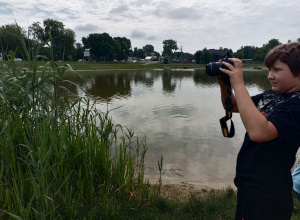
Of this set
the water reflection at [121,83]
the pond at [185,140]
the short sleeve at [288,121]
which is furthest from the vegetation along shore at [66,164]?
the water reflection at [121,83]

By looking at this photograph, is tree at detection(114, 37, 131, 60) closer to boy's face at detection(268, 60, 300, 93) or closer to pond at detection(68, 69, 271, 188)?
pond at detection(68, 69, 271, 188)

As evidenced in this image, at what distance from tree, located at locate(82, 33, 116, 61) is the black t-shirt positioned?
5617 cm

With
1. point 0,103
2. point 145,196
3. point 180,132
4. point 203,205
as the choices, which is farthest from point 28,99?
point 180,132

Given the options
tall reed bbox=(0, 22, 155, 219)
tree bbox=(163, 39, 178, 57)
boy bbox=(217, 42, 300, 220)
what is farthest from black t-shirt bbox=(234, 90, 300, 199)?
tree bbox=(163, 39, 178, 57)

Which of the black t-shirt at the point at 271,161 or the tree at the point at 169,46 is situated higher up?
the tree at the point at 169,46

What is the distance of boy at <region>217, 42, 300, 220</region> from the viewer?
991 mm

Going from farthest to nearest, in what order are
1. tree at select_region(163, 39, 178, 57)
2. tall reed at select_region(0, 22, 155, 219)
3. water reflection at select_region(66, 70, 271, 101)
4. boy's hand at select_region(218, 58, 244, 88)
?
tree at select_region(163, 39, 178, 57) → water reflection at select_region(66, 70, 271, 101) → tall reed at select_region(0, 22, 155, 219) → boy's hand at select_region(218, 58, 244, 88)

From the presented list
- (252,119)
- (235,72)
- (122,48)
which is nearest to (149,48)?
(122,48)

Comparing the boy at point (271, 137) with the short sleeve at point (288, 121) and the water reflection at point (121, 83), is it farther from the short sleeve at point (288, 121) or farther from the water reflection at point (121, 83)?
the water reflection at point (121, 83)

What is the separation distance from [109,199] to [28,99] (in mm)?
1324

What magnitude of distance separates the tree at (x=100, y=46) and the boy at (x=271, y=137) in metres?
56.2

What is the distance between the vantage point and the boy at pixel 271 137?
0.99m

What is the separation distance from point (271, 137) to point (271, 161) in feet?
0.67

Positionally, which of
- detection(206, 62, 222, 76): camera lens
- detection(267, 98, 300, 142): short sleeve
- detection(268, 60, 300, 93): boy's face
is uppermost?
detection(206, 62, 222, 76): camera lens
